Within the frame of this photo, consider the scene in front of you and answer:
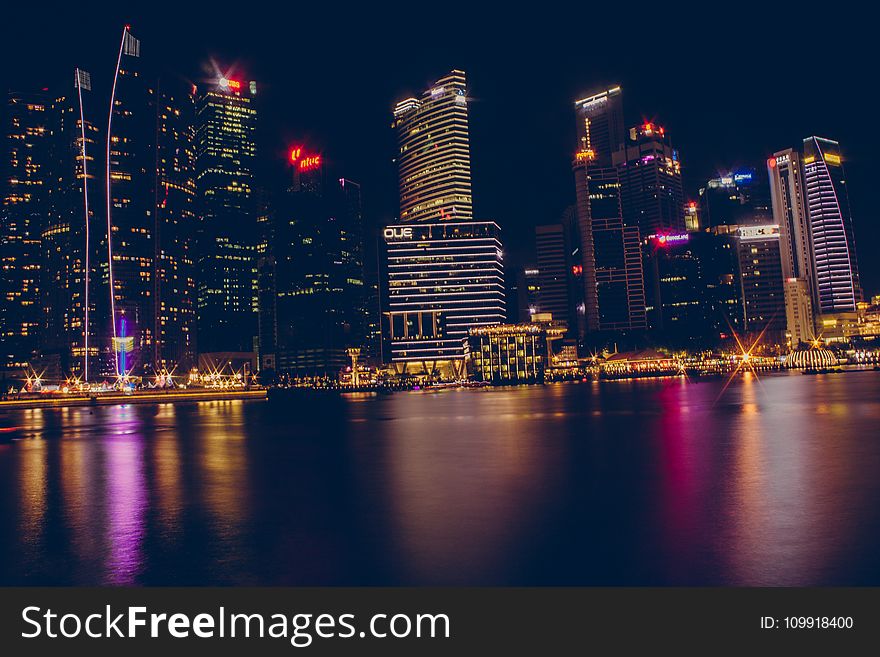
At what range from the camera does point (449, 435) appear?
45219 mm

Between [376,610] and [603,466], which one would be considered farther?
[603,466]

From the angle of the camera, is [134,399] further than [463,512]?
Yes

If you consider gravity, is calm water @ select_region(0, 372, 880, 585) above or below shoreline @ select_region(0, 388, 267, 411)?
above

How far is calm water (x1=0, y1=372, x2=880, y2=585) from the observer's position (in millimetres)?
13367

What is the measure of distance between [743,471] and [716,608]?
15.6 metres

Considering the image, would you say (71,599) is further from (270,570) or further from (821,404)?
(821,404)

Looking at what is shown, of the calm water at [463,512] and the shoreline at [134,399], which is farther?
the shoreline at [134,399]

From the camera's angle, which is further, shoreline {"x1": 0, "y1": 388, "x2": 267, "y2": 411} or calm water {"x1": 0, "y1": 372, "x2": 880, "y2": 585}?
shoreline {"x1": 0, "y1": 388, "x2": 267, "y2": 411}

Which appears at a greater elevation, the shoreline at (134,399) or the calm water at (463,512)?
the calm water at (463,512)

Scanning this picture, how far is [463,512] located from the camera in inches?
742

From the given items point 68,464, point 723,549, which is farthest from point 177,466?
point 723,549

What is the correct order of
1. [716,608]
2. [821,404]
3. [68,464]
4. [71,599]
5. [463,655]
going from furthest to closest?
[821,404] → [68,464] → [71,599] → [716,608] → [463,655]

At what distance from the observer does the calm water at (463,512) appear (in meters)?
13.4

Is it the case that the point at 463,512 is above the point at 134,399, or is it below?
above
